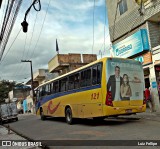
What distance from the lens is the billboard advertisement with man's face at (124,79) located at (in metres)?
11.8

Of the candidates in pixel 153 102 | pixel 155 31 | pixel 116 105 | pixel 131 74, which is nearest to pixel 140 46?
pixel 155 31

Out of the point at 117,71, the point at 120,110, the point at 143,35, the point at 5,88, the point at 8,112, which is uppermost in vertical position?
the point at 5,88

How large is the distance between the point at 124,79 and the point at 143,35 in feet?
22.9

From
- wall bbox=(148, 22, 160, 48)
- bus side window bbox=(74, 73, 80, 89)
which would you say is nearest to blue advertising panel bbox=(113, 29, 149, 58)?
wall bbox=(148, 22, 160, 48)

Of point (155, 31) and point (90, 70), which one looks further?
point (155, 31)

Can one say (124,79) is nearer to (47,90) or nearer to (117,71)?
(117,71)

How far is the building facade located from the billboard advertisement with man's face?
512 centimetres

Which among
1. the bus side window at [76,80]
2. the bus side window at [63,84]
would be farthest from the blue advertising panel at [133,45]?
the bus side window at [76,80]

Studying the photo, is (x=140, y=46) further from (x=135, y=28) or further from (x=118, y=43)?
(x=118, y=43)

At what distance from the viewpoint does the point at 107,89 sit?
11570mm

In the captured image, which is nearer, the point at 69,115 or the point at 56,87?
the point at 69,115

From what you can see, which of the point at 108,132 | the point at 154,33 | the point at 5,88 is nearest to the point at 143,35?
the point at 154,33

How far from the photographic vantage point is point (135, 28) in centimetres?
1941

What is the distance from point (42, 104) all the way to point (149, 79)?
8.78 m
